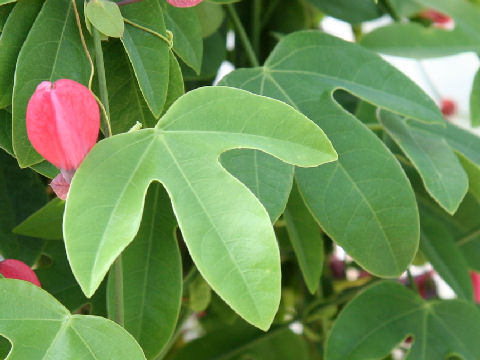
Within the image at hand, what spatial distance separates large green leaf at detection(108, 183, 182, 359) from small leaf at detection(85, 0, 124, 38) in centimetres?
12

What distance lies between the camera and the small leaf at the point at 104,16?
421 millimetres

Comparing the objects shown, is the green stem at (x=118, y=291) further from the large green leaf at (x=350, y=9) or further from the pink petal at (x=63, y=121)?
the large green leaf at (x=350, y=9)

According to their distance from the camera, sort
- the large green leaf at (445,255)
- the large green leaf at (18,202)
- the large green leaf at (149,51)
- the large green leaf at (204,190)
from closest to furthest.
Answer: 1. the large green leaf at (204,190)
2. the large green leaf at (149,51)
3. the large green leaf at (18,202)
4. the large green leaf at (445,255)

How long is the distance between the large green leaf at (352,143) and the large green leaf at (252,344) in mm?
283

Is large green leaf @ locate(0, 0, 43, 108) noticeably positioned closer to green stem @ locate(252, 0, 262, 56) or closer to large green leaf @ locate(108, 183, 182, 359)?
large green leaf @ locate(108, 183, 182, 359)

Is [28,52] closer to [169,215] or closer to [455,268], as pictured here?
[169,215]

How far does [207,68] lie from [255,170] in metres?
0.22

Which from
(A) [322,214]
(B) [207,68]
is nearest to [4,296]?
(A) [322,214]

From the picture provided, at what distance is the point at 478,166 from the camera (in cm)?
58

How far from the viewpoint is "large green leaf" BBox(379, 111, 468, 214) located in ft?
1.69

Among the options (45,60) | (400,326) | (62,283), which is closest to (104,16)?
(45,60)

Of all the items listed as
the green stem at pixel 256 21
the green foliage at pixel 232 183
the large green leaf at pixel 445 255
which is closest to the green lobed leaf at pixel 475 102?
the green foliage at pixel 232 183

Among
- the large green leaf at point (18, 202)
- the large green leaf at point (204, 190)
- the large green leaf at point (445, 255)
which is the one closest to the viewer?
the large green leaf at point (204, 190)

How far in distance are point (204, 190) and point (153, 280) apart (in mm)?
141
